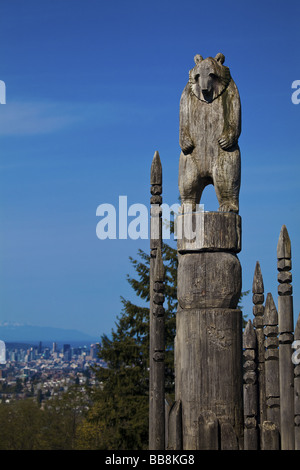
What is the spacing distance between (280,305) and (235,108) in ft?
7.18

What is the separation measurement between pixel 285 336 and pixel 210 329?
5.85ft

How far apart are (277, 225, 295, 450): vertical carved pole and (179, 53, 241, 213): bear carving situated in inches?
27.1

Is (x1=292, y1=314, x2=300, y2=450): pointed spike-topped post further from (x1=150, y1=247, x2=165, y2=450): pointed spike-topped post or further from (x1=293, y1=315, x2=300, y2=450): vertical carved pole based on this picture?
(x1=150, y1=247, x2=165, y2=450): pointed spike-topped post

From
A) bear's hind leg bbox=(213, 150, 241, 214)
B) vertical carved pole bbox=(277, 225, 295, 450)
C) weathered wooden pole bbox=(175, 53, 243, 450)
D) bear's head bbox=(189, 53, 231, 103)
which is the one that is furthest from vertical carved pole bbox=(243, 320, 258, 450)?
bear's head bbox=(189, 53, 231, 103)

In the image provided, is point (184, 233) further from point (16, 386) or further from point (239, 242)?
point (16, 386)

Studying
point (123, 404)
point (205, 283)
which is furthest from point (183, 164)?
point (123, 404)

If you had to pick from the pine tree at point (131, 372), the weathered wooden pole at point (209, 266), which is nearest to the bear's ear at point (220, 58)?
the weathered wooden pole at point (209, 266)

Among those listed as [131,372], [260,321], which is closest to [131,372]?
[131,372]

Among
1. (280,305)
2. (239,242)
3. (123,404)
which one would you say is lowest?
(123,404)

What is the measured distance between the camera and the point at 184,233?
6.77 meters

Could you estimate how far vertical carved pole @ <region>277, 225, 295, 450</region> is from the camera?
7215 mm

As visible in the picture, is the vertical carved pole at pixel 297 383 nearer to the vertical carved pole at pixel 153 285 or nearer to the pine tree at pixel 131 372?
the vertical carved pole at pixel 153 285

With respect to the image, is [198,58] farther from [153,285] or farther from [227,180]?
[153,285]
